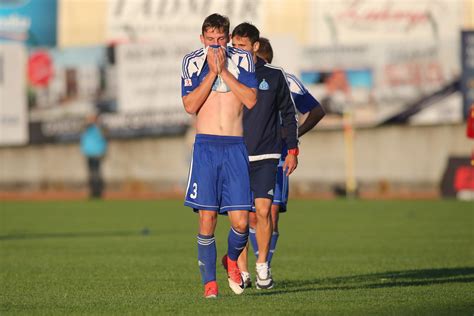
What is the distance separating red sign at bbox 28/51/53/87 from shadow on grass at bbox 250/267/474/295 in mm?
30194

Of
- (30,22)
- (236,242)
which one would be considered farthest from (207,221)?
(30,22)

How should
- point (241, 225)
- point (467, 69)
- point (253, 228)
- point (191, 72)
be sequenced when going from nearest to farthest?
point (191, 72) < point (241, 225) < point (253, 228) < point (467, 69)

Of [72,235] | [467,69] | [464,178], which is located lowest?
[72,235]

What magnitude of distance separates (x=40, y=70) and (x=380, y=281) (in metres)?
31.5

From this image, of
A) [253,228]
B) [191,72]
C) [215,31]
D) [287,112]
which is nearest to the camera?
[215,31]

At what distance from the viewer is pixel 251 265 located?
1467 cm

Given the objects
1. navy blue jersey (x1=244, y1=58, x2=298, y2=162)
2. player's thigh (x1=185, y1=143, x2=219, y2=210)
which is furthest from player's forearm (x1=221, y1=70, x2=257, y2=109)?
navy blue jersey (x1=244, y1=58, x2=298, y2=162)

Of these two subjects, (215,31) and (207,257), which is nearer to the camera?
(215,31)

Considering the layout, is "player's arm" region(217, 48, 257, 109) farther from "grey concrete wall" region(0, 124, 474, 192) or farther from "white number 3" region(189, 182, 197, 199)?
"grey concrete wall" region(0, 124, 474, 192)

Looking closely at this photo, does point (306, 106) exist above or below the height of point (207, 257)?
above

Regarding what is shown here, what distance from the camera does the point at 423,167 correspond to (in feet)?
113

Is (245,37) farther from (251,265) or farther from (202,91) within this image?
(251,265)

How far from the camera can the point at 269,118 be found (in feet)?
38.8

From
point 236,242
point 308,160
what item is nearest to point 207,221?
point 236,242
